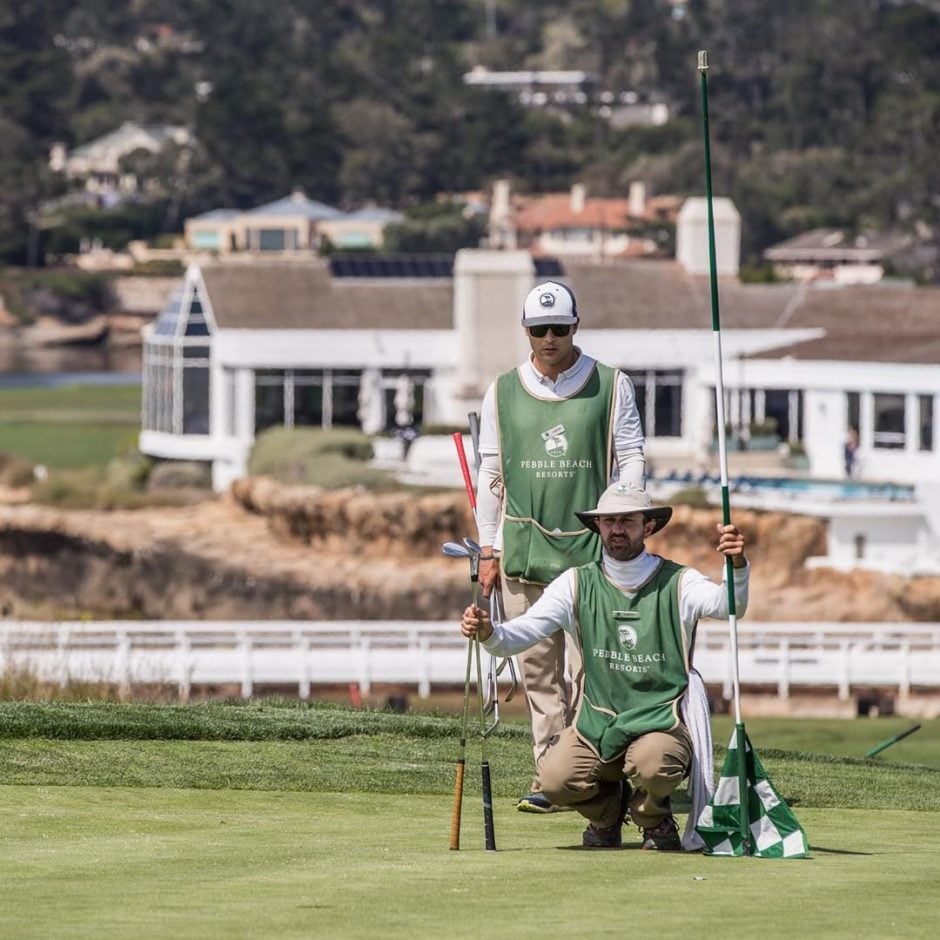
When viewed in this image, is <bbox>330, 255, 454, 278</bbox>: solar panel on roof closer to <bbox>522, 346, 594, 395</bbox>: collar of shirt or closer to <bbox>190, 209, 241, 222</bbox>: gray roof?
<bbox>522, 346, 594, 395</bbox>: collar of shirt

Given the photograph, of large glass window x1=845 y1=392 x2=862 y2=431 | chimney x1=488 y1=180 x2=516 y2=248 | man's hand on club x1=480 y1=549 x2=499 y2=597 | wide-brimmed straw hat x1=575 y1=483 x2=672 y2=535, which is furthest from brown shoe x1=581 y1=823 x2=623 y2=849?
chimney x1=488 y1=180 x2=516 y2=248

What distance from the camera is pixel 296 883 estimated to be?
7.84 m

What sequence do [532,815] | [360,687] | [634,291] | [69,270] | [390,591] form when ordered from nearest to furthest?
[532,815] → [360,687] → [390,591] → [634,291] → [69,270]

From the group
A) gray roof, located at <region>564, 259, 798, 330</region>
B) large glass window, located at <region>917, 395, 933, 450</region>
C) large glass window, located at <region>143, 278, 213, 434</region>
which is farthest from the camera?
gray roof, located at <region>564, 259, 798, 330</region>

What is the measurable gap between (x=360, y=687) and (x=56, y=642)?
3358mm

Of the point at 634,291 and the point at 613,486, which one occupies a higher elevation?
the point at 634,291

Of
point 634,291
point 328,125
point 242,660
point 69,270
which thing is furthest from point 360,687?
point 328,125

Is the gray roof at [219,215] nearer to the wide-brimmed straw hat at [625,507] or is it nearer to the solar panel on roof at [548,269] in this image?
the solar panel on roof at [548,269]

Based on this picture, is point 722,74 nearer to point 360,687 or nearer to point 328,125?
point 328,125

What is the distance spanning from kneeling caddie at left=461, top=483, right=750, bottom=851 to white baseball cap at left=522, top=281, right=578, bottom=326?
0.94 meters

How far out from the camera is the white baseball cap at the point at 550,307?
9906 millimetres

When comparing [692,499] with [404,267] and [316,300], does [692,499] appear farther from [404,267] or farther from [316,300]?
[404,267]

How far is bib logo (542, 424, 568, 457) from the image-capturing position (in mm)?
10094

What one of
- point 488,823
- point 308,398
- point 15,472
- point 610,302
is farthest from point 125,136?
point 488,823
